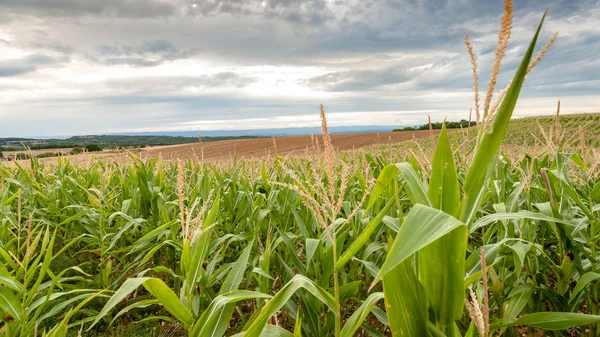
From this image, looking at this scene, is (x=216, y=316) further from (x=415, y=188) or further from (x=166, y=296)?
(x=415, y=188)

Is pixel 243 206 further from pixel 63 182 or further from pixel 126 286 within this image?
pixel 63 182

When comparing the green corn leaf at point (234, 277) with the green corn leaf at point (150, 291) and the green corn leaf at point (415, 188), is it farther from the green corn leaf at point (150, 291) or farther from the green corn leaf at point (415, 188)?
the green corn leaf at point (415, 188)

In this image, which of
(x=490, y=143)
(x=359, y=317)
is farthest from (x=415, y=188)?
(x=359, y=317)

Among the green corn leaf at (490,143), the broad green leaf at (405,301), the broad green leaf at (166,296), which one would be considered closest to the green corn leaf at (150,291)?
the broad green leaf at (166,296)

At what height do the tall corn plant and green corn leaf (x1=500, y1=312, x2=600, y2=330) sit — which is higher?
the tall corn plant

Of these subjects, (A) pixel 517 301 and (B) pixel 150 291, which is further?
(A) pixel 517 301

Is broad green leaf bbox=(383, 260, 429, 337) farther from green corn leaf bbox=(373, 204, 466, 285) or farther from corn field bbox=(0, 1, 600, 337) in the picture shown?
green corn leaf bbox=(373, 204, 466, 285)

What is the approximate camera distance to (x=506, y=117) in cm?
95

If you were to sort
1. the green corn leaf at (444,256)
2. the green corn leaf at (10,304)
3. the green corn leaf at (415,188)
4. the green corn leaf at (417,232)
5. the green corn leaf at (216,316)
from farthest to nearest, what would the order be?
the green corn leaf at (10,304) → the green corn leaf at (216,316) → the green corn leaf at (415,188) → the green corn leaf at (444,256) → the green corn leaf at (417,232)

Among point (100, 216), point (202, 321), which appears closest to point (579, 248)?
point (202, 321)

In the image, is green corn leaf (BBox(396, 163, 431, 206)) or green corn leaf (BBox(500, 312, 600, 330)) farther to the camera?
green corn leaf (BBox(500, 312, 600, 330))

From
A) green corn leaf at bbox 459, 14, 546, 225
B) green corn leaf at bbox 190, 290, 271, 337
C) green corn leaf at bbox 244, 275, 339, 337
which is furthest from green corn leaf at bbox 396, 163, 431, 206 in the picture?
green corn leaf at bbox 190, 290, 271, 337

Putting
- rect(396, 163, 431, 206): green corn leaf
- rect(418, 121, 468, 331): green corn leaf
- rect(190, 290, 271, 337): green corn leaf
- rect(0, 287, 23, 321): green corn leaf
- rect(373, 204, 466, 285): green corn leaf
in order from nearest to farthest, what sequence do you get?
1. rect(373, 204, 466, 285): green corn leaf
2. rect(418, 121, 468, 331): green corn leaf
3. rect(396, 163, 431, 206): green corn leaf
4. rect(190, 290, 271, 337): green corn leaf
5. rect(0, 287, 23, 321): green corn leaf

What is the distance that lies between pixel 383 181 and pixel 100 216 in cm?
283
